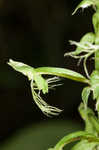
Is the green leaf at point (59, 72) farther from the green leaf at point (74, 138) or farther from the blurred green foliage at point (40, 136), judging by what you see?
the blurred green foliage at point (40, 136)

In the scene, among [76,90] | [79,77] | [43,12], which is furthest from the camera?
[43,12]

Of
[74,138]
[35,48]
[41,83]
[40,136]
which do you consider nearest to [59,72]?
[41,83]

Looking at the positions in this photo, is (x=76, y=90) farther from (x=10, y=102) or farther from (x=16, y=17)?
(x=16, y=17)

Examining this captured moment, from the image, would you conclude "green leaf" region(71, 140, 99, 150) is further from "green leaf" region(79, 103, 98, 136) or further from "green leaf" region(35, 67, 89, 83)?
"green leaf" region(35, 67, 89, 83)

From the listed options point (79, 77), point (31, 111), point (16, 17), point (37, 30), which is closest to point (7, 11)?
point (16, 17)

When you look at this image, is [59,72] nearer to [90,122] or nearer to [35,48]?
[90,122]

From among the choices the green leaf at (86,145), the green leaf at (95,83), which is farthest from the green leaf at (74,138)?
the green leaf at (95,83)
